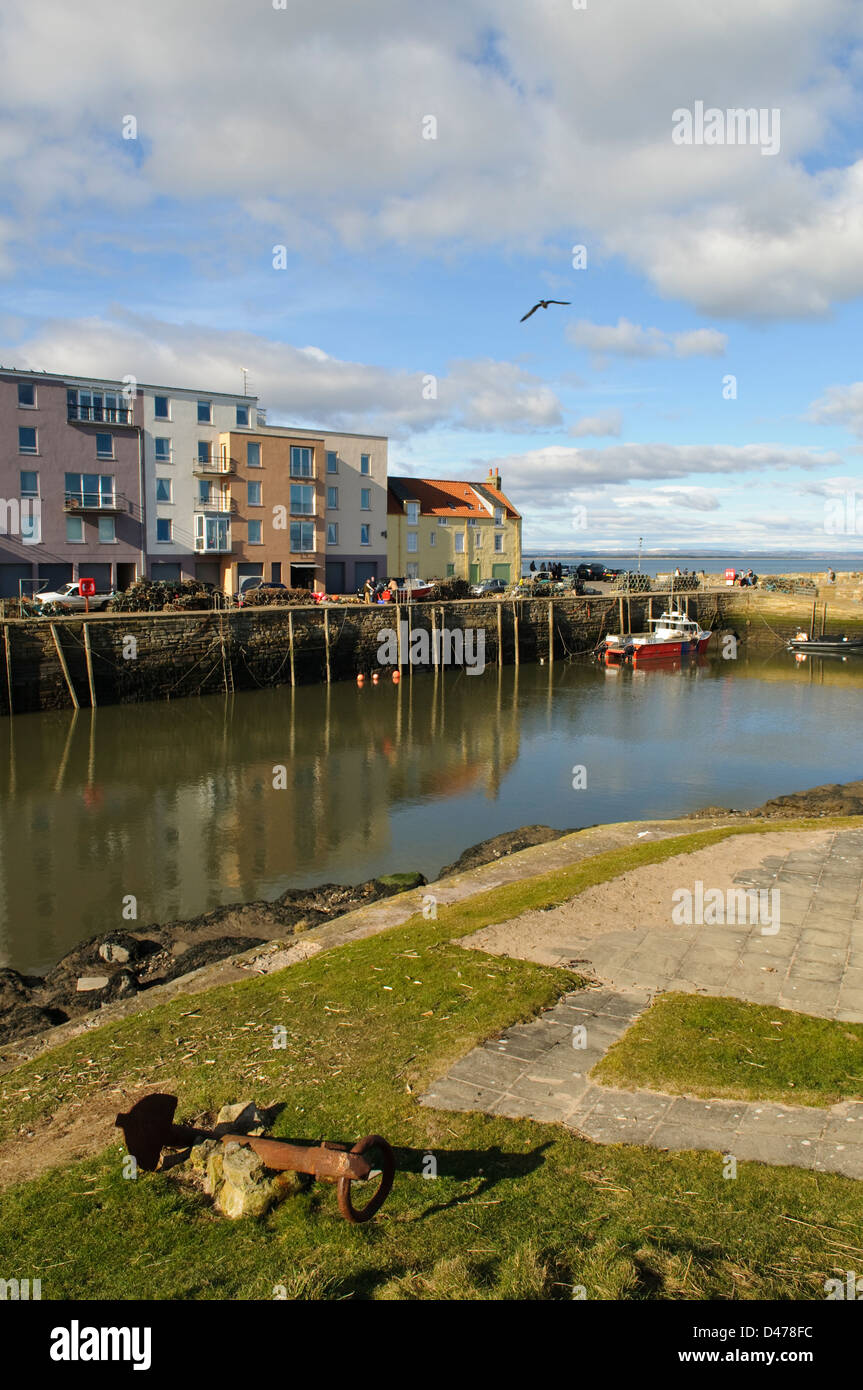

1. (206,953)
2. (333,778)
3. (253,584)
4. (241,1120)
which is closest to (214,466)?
(253,584)

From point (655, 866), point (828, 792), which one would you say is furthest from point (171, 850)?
point (828, 792)

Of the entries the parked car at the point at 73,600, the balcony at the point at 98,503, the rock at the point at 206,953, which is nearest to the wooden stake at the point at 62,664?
the parked car at the point at 73,600

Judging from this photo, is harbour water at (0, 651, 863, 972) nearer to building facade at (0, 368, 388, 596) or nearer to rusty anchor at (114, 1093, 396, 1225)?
rusty anchor at (114, 1093, 396, 1225)

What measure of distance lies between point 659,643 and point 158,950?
160ft

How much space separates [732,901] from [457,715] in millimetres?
27780

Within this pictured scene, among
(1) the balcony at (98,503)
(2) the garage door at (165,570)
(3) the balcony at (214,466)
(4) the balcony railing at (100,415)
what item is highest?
(4) the balcony railing at (100,415)

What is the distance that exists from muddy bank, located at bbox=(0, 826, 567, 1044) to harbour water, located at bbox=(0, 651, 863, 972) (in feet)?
4.40

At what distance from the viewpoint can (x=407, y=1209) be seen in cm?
550

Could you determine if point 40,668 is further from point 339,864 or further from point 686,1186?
point 686,1186

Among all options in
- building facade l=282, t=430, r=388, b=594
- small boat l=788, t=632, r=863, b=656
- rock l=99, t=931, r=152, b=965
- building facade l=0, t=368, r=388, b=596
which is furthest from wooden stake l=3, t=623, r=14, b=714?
small boat l=788, t=632, r=863, b=656

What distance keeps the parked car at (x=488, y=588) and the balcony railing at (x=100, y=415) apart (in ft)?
78.4

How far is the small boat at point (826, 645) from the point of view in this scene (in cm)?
6378

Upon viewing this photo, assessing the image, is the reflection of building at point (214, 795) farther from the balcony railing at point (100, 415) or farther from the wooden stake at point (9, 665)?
the balcony railing at point (100, 415)

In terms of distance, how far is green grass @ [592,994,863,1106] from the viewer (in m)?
6.97
